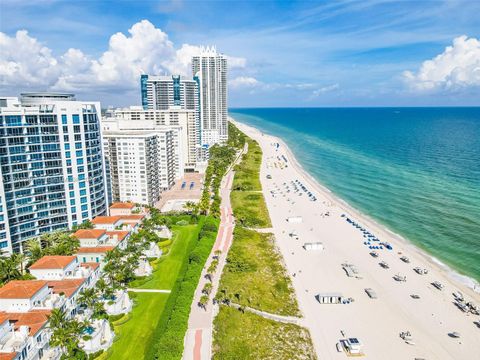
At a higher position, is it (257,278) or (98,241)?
(98,241)

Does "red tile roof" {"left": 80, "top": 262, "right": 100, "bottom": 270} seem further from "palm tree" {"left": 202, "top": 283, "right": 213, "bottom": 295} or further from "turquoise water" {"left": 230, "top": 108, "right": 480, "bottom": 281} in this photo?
"turquoise water" {"left": 230, "top": 108, "right": 480, "bottom": 281}

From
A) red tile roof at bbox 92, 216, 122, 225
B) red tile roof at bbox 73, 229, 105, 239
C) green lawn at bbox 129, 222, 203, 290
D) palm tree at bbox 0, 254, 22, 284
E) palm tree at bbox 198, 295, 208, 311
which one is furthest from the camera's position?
red tile roof at bbox 92, 216, 122, 225

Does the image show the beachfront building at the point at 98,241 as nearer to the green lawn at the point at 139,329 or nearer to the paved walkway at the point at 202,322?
the green lawn at the point at 139,329

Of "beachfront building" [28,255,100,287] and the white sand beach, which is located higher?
"beachfront building" [28,255,100,287]

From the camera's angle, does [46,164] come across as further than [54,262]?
Yes

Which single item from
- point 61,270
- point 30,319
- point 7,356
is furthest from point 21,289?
point 7,356

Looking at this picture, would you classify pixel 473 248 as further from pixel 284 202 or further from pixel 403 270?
pixel 284 202

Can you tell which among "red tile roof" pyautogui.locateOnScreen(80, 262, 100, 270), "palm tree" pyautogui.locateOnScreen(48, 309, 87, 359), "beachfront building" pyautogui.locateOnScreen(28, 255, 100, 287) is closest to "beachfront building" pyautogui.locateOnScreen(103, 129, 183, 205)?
"red tile roof" pyautogui.locateOnScreen(80, 262, 100, 270)

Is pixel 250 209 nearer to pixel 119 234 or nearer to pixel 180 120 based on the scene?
pixel 119 234
